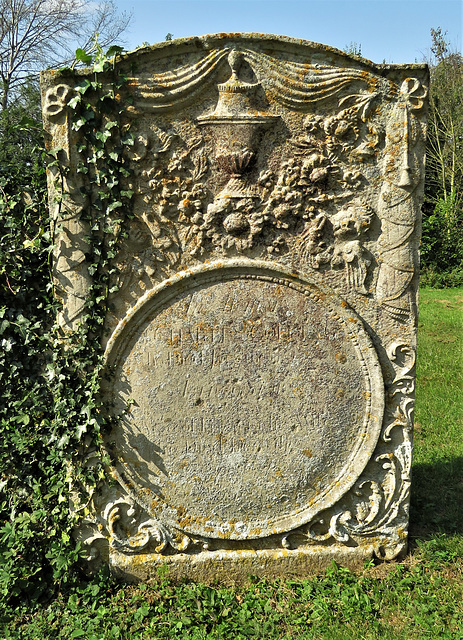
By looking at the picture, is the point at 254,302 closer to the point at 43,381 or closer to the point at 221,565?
the point at 43,381

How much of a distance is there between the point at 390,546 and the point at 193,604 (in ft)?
4.14

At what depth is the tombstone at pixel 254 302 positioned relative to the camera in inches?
118

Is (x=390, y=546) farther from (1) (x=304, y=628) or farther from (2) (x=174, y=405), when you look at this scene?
(2) (x=174, y=405)

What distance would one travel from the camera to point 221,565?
3.33 metres

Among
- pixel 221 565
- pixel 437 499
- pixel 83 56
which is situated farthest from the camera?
pixel 437 499

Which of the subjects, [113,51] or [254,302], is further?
[254,302]

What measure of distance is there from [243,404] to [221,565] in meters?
1.00

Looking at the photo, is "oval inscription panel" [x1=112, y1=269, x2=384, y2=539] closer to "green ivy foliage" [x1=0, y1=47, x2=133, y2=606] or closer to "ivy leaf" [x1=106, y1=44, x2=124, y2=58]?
"green ivy foliage" [x1=0, y1=47, x2=133, y2=606]

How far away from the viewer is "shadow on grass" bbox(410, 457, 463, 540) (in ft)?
12.2

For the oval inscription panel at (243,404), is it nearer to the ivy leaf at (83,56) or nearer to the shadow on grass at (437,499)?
the shadow on grass at (437,499)

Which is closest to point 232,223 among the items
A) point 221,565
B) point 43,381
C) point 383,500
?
point 43,381

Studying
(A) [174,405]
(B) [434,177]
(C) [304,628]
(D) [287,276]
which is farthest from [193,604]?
(B) [434,177]

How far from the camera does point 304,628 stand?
2.96 metres

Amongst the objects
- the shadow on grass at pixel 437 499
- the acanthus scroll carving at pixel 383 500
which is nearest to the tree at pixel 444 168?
the shadow on grass at pixel 437 499
